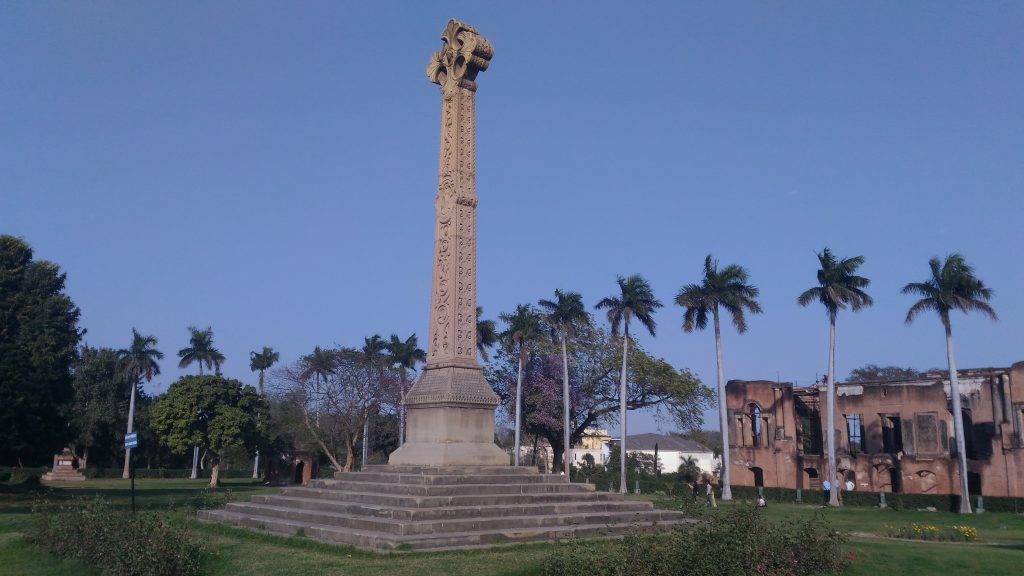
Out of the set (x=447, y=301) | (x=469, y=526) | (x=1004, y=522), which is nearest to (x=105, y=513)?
(x=469, y=526)

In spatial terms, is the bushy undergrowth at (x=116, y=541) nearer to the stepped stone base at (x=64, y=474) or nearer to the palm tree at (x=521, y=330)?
the palm tree at (x=521, y=330)

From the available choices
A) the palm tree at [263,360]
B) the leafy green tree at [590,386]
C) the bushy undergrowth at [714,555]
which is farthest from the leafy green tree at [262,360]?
the bushy undergrowth at [714,555]

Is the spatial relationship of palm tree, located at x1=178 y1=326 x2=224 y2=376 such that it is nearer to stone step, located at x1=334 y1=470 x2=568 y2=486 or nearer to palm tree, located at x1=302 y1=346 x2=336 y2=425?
palm tree, located at x1=302 y1=346 x2=336 y2=425

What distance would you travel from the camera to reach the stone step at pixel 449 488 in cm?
1491

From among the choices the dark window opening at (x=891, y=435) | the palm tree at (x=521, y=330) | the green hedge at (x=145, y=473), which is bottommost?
the green hedge at (x=145, y=473)

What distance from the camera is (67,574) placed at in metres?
11.4

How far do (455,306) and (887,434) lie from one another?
1478 inches

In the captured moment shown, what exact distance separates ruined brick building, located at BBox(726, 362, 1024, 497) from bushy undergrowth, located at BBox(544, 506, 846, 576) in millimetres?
34282

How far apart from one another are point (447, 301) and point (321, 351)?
33.9m

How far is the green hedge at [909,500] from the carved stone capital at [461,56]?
24.1 metres

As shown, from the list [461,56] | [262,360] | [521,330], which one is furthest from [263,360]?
[461,56]

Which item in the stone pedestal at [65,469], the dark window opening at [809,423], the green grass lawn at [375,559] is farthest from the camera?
the stone pedestal at [65,469]

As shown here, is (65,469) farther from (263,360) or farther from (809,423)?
(809,423)

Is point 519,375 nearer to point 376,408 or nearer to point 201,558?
point 376,408
